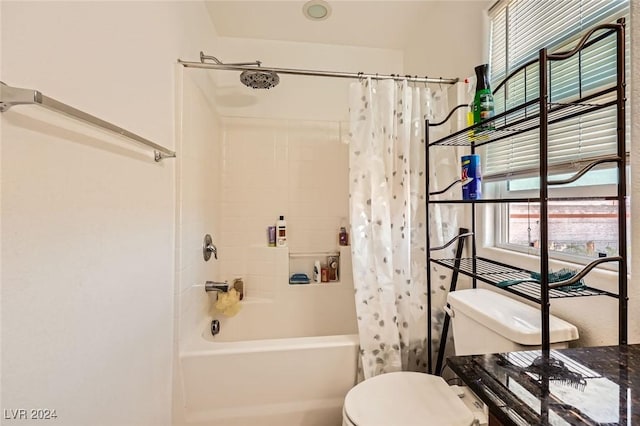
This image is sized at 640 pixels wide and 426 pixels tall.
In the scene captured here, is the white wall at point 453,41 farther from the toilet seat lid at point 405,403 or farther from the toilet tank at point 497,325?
→ the toilet seat lid at point 405,403

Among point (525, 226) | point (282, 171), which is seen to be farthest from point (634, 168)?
point (282, 171)

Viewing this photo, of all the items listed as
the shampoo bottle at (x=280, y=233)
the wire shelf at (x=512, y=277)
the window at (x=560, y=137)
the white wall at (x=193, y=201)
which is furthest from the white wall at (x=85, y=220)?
the window at (x=560, y=137)

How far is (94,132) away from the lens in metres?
0.79

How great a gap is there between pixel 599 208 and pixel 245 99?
2177 millimetres

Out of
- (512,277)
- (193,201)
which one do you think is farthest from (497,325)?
(193,201)

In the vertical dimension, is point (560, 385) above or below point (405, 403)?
above

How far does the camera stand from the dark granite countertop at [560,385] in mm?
443

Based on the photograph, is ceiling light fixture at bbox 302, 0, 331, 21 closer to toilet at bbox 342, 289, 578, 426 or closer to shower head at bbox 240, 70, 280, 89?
shower head at bbox 240, 70, 280, 89

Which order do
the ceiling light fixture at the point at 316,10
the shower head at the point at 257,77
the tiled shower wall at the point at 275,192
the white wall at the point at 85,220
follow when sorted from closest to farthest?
1. the white wall at the point at 85,220
2. the shower head at the point at 257,77
3. the ceiling light fixture at the point at 316,10
4. the tiled shower wall at the point at 275,192

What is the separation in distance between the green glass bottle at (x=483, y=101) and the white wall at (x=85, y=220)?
1227 millimetres

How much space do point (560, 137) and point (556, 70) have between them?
0.25 metres

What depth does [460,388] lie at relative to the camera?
3.63 ft

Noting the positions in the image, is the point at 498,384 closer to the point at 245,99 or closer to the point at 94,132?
the point at 94,132

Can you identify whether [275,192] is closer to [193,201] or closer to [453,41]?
[193,201]
